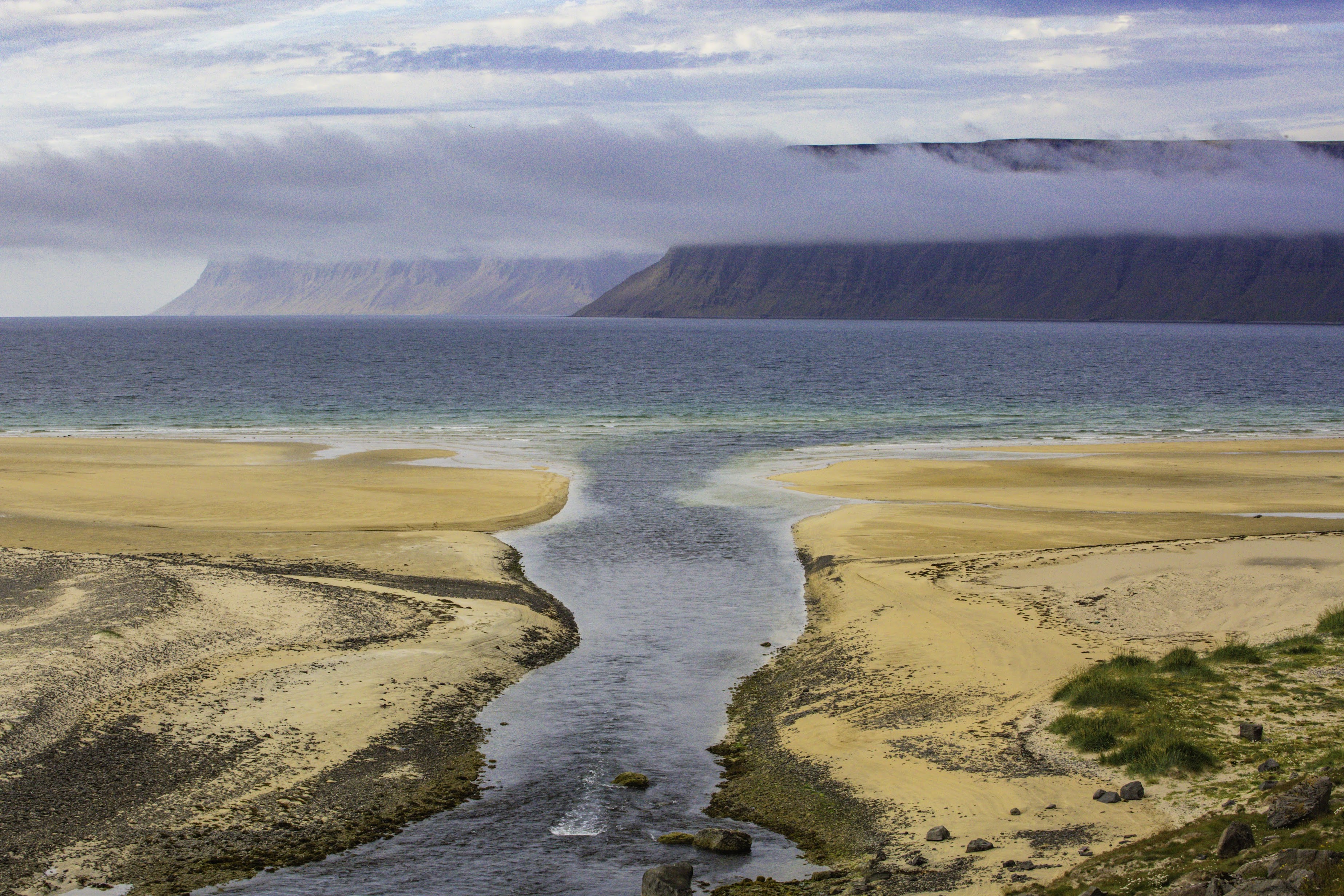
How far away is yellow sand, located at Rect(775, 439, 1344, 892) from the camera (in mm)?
12852

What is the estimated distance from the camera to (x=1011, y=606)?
69.1ft

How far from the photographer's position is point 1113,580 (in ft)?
74.6

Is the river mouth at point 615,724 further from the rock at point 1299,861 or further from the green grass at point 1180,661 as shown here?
the green grass at point 1180,661

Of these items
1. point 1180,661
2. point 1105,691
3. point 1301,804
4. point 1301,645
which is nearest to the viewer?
point 1301,804

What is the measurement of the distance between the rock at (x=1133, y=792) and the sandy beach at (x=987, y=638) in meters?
0.12

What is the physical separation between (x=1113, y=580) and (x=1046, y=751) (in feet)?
33.1

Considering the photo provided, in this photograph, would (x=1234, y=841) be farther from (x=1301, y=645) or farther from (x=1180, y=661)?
(x=1301, y=645)

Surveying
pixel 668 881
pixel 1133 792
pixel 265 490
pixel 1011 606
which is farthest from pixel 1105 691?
pixel 265 490

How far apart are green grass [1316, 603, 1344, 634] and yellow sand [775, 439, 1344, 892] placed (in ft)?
1.90

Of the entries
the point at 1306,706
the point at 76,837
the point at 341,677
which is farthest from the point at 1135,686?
the point at 76,837

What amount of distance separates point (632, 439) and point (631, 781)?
130 ft

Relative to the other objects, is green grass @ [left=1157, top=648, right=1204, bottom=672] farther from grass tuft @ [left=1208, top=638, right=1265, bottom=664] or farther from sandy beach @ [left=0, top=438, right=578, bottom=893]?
sandy beach @ [left=0, top=438, right=578, bottom=893]

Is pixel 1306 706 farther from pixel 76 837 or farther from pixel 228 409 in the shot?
pixel 228 409

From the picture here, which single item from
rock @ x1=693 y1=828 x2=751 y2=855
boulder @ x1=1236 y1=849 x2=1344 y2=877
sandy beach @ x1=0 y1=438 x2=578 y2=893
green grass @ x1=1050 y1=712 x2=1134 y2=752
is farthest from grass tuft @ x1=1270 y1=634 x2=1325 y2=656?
sandy beach @ x1=0 y1=438 x2=578 y2=893
